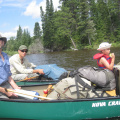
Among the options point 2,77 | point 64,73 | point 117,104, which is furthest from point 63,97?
point 64,73

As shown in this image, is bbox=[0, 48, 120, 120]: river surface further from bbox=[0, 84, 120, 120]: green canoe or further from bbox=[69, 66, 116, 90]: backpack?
bbox=[0, 84, 120, 120]: green canoe

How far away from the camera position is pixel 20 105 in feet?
11.9

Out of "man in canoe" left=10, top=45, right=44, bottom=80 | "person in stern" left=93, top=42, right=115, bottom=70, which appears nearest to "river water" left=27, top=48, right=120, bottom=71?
"man in canoe" left=10, top=45, right=44, bottom=80

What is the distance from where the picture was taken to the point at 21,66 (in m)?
5.72

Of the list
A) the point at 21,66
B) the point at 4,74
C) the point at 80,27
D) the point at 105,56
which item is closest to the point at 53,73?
the point at 21,66

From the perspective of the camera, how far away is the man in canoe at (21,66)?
5.50 m

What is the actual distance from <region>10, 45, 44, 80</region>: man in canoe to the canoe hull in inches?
82.5

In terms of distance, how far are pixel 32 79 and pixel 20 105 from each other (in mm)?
2590

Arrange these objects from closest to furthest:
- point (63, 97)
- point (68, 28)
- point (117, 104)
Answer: point (117, 104) → point (63, 97) → point (68, 28)

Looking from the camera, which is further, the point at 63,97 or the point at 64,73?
the point at 64,73

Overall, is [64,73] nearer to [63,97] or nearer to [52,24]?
[63,97]

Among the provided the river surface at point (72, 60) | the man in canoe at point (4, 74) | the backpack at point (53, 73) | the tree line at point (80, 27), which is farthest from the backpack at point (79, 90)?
the tree line at point (80, 27)

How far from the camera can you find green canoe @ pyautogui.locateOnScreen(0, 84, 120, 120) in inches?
137

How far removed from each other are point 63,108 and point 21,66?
9.37ft
